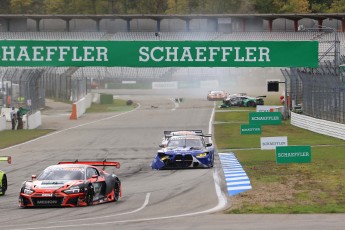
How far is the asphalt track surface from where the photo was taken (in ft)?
56.1

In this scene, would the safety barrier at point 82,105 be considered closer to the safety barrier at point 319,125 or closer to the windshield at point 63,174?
the safety barrier at point 319,125

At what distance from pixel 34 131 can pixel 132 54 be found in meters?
10.7

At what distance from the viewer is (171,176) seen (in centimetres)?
2869

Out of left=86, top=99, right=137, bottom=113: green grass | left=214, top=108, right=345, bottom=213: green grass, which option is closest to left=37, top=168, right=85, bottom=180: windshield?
left=214, top=108, right=345, bottom=213: green grass

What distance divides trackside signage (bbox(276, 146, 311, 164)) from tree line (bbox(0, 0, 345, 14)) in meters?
109

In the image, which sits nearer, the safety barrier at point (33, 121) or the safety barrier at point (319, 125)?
the safety barrier at point (319, 125)

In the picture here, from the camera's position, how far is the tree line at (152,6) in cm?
14185

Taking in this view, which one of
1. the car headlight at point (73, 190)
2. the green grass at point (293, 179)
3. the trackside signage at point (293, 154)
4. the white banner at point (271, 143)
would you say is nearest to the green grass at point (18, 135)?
the green grass at point (293, 179)

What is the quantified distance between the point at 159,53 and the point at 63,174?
2705 cm

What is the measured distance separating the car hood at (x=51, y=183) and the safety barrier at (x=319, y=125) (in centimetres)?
2509

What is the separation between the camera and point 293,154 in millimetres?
31016

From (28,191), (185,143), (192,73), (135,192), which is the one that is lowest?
(135,192)

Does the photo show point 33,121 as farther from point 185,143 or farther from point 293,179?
point 293,179

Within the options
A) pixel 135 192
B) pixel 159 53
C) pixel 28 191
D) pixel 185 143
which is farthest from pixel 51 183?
pixel 159 53
